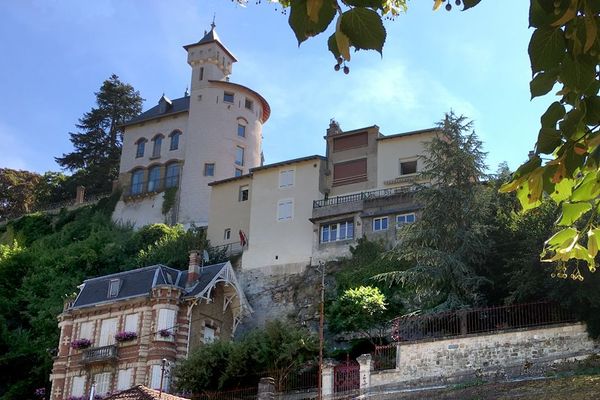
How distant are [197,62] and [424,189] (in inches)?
1302

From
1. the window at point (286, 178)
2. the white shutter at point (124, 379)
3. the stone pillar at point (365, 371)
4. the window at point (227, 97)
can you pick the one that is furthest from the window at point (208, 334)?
the window at point (227, 97)

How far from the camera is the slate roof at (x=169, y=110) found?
61094 millimetres

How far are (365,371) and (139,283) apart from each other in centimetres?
1455

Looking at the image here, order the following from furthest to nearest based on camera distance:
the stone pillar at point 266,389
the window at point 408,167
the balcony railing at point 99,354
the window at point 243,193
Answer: the window at point 243,193, the window at point 408,167, the balcony railing at point 99,354, the stone pillar at point 266,389

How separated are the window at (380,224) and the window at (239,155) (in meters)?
18.0

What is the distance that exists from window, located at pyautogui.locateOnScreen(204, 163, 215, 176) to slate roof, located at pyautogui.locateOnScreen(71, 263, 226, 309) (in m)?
18.6

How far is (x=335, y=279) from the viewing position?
135 feet

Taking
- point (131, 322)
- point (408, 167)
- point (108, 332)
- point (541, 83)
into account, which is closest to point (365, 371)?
point (131, 322)

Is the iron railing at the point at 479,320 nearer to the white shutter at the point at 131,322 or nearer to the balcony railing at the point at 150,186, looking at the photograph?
the white shutter at the point at 131,322

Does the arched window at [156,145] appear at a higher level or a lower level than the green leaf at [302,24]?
higher

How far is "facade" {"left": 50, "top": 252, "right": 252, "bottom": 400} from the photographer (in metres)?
35.8

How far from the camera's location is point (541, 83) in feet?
12.4

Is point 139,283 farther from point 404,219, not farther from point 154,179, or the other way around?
point 154,179

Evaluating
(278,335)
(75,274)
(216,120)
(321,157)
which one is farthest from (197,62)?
(278,335)
